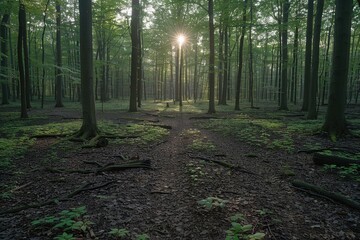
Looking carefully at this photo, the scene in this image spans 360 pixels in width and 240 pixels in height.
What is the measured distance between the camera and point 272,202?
183 inches

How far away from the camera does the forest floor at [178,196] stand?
146 inches

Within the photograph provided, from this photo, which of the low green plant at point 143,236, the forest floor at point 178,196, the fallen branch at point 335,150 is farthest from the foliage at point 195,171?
the fallen branch at point 335,150

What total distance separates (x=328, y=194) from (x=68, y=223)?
195 inches

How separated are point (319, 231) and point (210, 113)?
15.1 meters

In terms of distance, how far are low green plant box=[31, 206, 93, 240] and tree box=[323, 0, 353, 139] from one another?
9.07 metres

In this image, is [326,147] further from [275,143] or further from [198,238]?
[198,238]

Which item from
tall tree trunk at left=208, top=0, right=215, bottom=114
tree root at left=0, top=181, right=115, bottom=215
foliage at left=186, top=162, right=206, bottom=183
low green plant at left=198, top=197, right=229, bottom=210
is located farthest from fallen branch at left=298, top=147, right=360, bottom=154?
tall tree trunk at left=208, top=0, right=215, bottom=114

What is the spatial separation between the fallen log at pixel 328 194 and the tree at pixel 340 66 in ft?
15.6

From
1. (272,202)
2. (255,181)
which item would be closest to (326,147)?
(255,181)

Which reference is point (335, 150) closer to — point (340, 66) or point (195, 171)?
point (340, 66)

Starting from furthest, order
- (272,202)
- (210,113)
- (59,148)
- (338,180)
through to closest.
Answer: (210,113) → (59,148) → (338,180) → (272,202)

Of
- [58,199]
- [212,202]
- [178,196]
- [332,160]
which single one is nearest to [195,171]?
[178,196]

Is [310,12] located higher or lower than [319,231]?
higher

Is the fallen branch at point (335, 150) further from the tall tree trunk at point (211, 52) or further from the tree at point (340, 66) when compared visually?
the tall tree trunk at point (211, 52)
